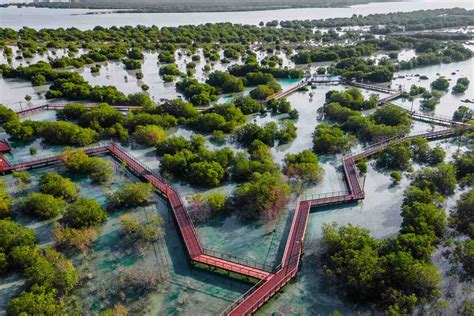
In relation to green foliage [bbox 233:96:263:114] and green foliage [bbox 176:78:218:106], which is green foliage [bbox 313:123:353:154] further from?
green foliage [bbox 176:78:218:106]

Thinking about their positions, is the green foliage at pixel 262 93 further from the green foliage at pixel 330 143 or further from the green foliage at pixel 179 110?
the green foliage at pixel 330 143

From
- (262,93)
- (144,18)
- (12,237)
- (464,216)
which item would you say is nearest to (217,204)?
(12,237)

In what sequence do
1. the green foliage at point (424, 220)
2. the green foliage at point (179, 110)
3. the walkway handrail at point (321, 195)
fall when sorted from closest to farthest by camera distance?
1. the green foliage at point (424, 220)
2. the walkway handrail at point (321, 195)
3. the green foliage at point (179, 110)

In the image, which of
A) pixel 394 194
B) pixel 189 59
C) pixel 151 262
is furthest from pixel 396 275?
pixel 189 59

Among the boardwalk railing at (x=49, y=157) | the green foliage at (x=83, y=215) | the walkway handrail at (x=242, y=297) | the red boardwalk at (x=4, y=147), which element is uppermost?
the red boardwalk at (x=4, y=147)

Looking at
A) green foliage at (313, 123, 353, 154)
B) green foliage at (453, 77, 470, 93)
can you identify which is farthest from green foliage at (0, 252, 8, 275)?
green foliage at (453, 77, 470, 93)

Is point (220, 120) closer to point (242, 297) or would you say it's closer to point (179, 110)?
point (179, 110)

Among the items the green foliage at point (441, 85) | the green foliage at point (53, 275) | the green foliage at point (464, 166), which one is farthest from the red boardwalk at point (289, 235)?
the green foliage at point (441, 85)
